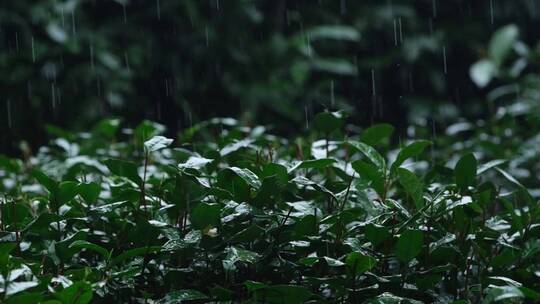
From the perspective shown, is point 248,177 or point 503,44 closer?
point 248,177

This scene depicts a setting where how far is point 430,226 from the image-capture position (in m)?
1.71

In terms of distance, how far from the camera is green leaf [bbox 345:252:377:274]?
1531 millimetres

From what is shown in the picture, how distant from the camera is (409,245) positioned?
1.57 m

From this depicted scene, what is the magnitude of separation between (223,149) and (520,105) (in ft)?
10.4

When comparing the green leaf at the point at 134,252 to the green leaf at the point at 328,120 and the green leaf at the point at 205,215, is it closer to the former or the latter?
the green leaf at the point at 205,215

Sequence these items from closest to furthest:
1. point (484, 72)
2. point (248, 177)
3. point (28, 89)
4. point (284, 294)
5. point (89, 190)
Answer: point (284, 294)
point (248, 177)
point (89, 190)
point (28, 89)
point (484, 72)

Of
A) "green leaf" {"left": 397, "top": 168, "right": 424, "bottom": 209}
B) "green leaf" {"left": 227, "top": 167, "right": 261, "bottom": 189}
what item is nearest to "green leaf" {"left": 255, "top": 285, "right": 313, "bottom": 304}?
"green leaf" {"left": 227, "top": 167, "right": 261, "bottom": 189}

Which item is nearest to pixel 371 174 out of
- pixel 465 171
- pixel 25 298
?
pixel 465 171

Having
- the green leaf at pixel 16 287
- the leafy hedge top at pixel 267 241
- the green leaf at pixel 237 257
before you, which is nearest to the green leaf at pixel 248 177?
the leafy hedge top at pixel 267 241

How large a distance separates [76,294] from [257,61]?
4774mm

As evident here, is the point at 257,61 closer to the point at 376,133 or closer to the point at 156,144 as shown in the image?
the point at 376,133

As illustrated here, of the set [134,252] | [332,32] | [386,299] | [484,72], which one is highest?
[332,32]

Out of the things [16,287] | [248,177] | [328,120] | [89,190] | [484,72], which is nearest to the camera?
[16,287]

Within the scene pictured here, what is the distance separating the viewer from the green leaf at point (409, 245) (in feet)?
5.12
